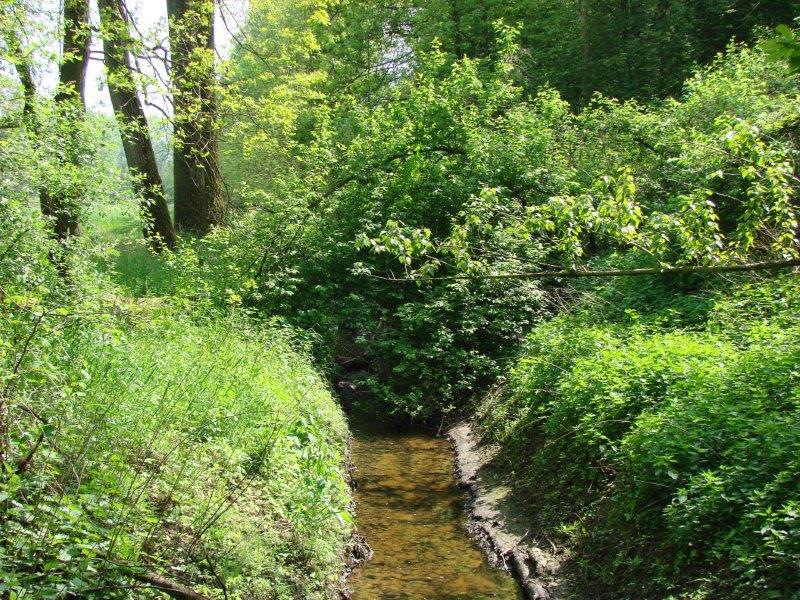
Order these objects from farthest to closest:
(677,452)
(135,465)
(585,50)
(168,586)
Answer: (585,50), (677,452), (135,465), (168,586)

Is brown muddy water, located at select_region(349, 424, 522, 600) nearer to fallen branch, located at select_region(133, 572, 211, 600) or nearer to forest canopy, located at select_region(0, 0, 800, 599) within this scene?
forest canopy, located at select_region(0, 0, 800, 599)

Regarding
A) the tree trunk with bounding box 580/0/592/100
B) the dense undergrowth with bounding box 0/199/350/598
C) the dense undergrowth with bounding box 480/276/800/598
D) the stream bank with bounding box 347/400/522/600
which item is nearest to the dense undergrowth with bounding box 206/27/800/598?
the dense undergrowth with bounding box 480/276/800/598

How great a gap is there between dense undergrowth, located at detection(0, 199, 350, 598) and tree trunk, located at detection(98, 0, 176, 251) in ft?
11.2

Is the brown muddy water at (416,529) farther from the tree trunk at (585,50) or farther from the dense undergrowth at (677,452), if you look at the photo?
the tree trunk at (585,50)

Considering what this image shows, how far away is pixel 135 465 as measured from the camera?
496 cm

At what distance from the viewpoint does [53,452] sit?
4.02 m

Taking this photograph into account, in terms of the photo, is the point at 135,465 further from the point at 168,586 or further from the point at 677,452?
the point at 677,452

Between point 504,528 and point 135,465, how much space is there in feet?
14.1

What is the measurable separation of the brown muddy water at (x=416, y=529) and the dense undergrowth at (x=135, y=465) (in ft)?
2.51

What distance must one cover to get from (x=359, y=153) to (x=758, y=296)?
9.39 metres

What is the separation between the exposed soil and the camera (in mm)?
6207

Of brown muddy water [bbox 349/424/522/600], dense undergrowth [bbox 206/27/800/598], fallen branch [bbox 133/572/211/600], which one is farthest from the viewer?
brown muddy water [bbox 349/424/522/600]

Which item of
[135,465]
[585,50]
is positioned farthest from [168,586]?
[585,50]

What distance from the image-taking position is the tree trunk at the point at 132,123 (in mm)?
9638
